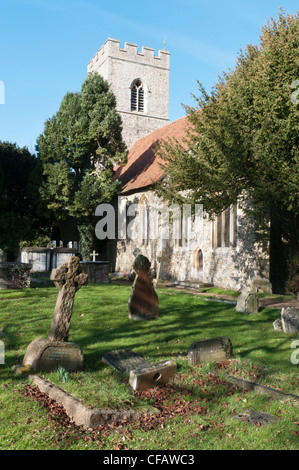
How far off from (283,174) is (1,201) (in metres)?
16.0

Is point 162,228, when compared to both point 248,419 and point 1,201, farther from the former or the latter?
point 248,419

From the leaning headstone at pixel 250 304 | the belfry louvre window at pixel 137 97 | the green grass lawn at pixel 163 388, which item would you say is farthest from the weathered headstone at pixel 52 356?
the belfry louvre window at pixel 137 97

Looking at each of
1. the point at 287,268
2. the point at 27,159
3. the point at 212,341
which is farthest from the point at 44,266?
the point at 212,341

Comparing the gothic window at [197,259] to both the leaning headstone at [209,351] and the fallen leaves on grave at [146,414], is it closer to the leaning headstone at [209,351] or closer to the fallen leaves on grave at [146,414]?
the leaning headstone at [209,351]

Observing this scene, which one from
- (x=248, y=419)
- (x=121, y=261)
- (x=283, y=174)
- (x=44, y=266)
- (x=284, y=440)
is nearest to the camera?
(x=284, y=440)

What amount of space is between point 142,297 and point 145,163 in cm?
1525

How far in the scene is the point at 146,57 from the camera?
1180 inches

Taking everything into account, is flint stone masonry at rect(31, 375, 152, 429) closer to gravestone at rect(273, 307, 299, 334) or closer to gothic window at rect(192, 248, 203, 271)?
gravestone at rect(273, 307, 299, 334)

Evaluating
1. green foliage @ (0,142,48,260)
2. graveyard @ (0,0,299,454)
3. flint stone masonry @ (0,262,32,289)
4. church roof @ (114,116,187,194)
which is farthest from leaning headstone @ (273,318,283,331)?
green foliage @ (0,142,48,260)

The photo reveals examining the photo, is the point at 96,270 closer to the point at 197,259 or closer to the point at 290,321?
the point at 197,259

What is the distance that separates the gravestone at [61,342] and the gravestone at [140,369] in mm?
523

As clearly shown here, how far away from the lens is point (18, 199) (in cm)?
2386

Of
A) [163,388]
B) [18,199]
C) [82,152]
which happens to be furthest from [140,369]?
[18,199]
